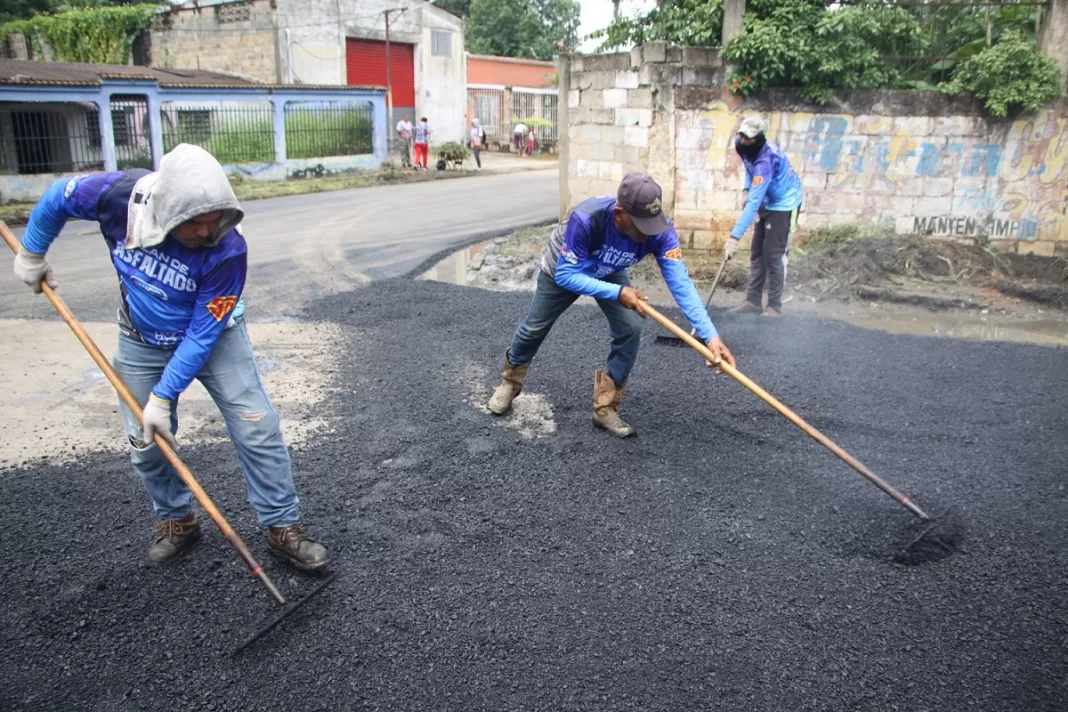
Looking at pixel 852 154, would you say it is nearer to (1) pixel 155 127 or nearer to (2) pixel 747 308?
(2) pixel 747 308

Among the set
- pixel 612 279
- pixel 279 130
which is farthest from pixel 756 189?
pixel 279 130

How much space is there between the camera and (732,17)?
9492 millimetres

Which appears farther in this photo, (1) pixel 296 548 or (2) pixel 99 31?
(2) pixel 99 31

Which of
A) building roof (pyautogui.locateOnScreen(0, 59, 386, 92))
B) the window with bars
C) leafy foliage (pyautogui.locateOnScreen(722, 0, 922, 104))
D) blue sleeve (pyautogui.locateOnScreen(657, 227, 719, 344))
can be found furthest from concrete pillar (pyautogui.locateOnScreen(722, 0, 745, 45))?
the window with bars

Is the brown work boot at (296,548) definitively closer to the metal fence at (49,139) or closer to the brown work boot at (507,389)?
the brown work boot at (507,389)

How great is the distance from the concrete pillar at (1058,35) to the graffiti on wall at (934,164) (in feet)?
1.90

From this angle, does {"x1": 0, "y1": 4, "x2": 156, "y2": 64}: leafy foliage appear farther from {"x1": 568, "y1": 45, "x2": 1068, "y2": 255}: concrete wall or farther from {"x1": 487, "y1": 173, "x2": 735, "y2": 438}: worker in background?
{"x1": 487, "y1": 173, "x2": 735, "y2": 438}: worker in background

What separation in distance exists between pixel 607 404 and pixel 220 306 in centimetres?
234

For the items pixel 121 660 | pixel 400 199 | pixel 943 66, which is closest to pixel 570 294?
pixel 121 660

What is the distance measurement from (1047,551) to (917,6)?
8318 mm

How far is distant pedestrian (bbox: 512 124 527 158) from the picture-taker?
2747cm

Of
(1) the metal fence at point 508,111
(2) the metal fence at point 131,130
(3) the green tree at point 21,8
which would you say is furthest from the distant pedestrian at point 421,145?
(3) the green tree at point 21,8

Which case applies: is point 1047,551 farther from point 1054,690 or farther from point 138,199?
point 138,199

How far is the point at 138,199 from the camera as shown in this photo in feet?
8.99
